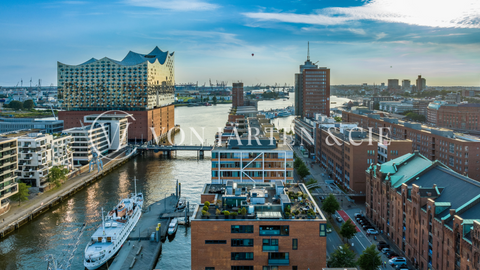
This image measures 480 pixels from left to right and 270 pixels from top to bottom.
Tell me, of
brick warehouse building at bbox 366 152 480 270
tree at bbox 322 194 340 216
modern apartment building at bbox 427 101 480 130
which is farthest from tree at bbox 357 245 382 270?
modern apartment building at bbox 427 101 480 130

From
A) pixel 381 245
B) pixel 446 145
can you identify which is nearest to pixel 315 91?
pixel 446 145

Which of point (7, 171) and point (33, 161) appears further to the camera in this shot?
point (33, 161)

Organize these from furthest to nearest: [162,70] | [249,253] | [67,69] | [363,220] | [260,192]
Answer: [162,70] → [67,69] → [363,220] → [260,192] → [249,253]

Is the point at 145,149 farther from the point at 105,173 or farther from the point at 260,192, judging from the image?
the point at 260,192

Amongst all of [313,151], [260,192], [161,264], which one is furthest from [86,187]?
[313,151]

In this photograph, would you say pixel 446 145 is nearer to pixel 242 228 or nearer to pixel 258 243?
pixel 258 243

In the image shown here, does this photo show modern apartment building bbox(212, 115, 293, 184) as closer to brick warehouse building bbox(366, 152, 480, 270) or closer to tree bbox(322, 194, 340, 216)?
tree bbox(322, 194, 340, 216)
